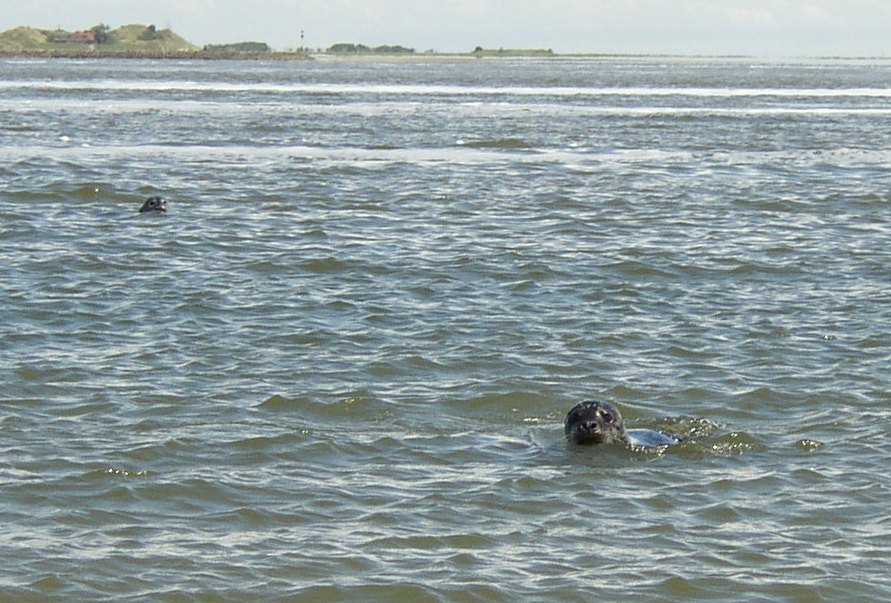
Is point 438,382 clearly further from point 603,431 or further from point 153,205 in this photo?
point 153,205

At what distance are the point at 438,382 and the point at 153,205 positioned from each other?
12071mm

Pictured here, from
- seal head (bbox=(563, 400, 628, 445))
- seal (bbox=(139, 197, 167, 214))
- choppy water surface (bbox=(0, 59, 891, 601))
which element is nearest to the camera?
choppy water surface (bbox=(0, 59, 891, 601))

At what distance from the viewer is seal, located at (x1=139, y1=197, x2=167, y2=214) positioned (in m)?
25.1

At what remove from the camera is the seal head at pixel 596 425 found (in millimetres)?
11945

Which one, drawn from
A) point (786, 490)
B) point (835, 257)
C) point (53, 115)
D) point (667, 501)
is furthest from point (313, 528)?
point (53, 115)

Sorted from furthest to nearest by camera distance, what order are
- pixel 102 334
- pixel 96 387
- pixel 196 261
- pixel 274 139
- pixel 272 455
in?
1. pixel 274 139
2. pixel 196 261
3. pixel 102 334
4. pixel 96 387
5. pixel 272 455

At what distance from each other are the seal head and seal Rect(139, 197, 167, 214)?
1426 cm

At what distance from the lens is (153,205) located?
82.4ft

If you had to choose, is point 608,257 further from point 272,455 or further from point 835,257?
point 272,455

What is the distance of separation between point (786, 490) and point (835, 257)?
35.0 feet

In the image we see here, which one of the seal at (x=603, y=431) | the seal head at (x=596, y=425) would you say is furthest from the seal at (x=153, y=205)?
the seal head at (x=596, y=425)

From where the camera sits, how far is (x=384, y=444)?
12.1 m

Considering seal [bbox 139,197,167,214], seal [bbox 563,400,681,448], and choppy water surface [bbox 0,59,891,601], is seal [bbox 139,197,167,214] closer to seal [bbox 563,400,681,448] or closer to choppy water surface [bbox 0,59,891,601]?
choppy water surface [bbox 0,59,891,601]

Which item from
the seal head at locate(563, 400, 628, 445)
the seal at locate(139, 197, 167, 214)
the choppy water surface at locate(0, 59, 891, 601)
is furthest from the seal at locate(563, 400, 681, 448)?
the seal at locate(139, 197, 167, 214)
